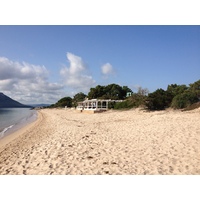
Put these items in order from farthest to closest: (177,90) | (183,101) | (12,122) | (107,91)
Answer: (107,91)
(177,90)
(12,122)
(183,101)

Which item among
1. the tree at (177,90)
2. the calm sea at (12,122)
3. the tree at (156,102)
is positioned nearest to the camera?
the calm sea at (12,122)

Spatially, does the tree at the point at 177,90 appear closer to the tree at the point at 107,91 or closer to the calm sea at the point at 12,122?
the tree at the point at 107,91

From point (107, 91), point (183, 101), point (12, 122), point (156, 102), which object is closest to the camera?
point (183, 101)

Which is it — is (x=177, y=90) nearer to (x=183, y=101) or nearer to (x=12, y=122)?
(x=183, y=101)

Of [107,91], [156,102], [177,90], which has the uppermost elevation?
[107,91]

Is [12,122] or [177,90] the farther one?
[177,90]

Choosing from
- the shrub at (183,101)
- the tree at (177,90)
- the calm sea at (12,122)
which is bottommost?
the calm sea at (12,122)

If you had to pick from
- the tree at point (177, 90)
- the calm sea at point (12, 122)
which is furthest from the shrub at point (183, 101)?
the calm sea at point (12, 122)

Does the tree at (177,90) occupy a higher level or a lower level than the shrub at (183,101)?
higher

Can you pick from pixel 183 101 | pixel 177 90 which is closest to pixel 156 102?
pixel 183 101

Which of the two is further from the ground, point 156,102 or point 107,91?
point 107,91
